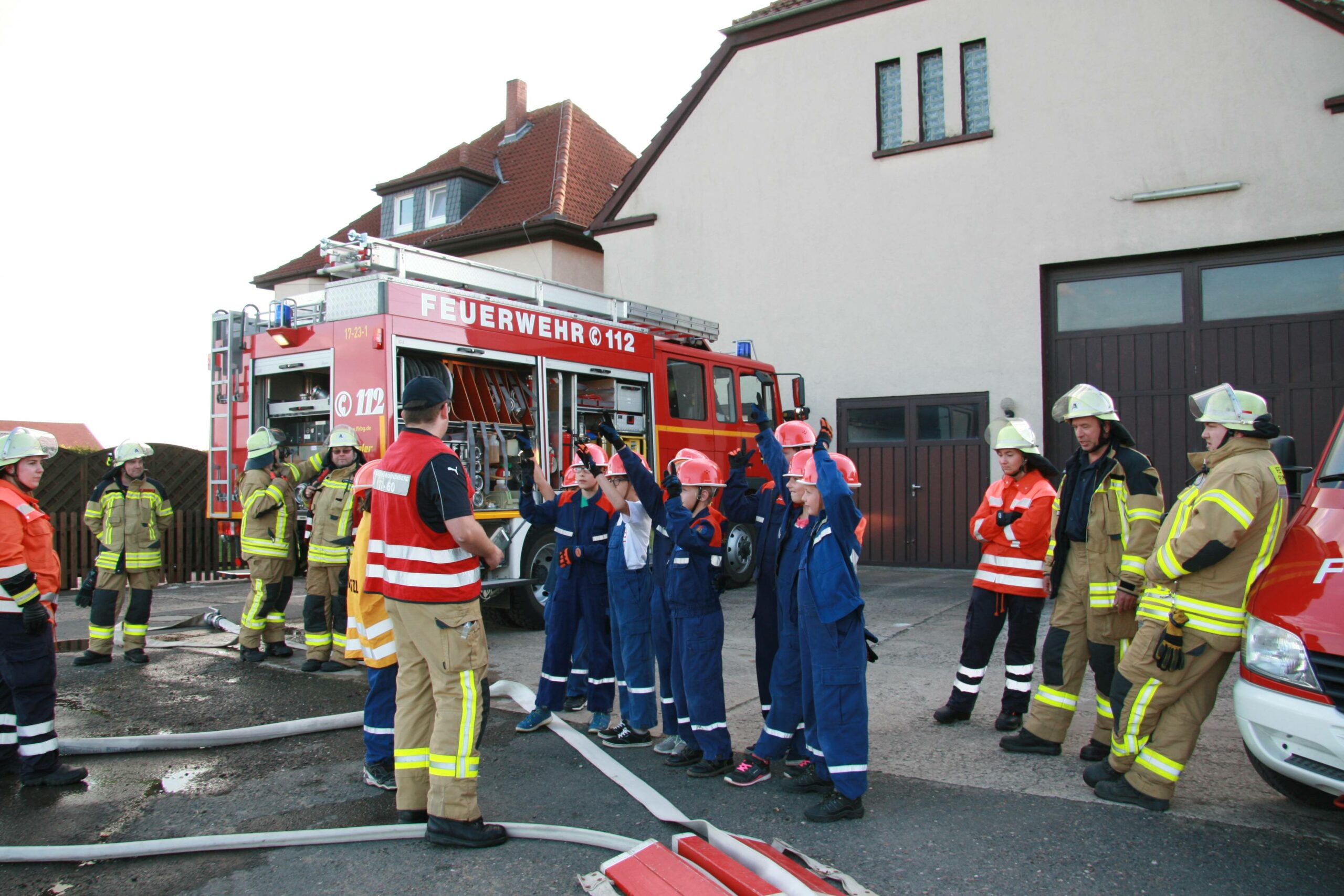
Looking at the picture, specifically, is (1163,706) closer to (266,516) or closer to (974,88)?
(266,516)

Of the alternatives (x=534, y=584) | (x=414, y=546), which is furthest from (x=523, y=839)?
(x=534, y=584)

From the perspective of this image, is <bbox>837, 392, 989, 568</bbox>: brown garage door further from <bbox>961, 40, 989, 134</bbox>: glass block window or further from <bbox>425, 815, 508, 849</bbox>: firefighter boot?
<bbox>425, 815, 508, 849</bbox>: firefighter boot

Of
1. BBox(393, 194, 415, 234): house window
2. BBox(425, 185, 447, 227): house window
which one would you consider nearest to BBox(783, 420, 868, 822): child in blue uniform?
BBox(425, 185, 447, 227): house window

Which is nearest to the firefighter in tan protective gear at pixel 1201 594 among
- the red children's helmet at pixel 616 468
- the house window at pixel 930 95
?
the red children's helmet at pixel 616 468

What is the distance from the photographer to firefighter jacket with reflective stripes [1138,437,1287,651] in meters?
3.60

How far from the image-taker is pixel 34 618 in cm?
430

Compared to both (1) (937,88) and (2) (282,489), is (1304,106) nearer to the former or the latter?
(1) (937,88)

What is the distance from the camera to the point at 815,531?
3.98 metres

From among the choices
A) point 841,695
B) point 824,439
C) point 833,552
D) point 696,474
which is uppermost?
point 824,439

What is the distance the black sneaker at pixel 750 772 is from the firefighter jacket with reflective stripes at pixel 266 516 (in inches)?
171

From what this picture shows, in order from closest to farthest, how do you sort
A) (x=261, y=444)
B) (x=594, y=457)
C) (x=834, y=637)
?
(x=834, y=637) → (x=594, y=457) → (x=261, y=444)

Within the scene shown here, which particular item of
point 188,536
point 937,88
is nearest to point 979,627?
point 937,88

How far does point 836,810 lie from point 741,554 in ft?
22.0

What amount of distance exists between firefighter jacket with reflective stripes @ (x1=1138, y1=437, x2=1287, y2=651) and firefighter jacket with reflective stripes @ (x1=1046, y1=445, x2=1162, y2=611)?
0.40 meters
